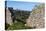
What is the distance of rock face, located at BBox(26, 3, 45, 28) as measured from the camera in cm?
108

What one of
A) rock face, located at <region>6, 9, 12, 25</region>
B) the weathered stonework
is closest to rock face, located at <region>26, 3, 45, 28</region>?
the weathered stonework

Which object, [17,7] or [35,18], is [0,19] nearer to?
[17,7]

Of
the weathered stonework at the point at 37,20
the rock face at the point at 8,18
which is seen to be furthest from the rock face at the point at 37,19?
the rock face at the point at 8,18

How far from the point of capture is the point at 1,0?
1.03 metres

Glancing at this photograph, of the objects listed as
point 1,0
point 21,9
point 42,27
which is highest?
point 1,0

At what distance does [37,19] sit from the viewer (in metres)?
1.09

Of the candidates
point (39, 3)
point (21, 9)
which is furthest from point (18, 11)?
point (39, 3)

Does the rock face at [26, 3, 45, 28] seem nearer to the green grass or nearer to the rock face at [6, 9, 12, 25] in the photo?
the green grass

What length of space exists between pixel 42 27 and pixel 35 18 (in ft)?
0.49

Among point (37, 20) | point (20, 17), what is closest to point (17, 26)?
point (20, 17)

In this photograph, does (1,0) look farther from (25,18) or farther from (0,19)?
(25,18)

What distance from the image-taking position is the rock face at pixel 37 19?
1.08 meters

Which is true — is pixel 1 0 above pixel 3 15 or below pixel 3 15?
above

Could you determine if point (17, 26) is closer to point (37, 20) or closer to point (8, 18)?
point (8, 18)
